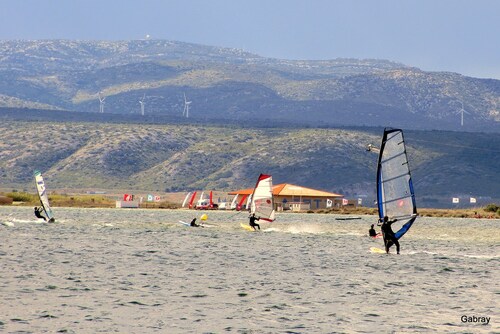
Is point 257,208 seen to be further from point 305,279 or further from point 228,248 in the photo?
point 305,279

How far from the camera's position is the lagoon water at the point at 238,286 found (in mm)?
37625

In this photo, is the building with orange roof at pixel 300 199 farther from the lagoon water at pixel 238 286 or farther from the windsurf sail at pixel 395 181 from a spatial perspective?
the windsurf sail at pixel 395 181

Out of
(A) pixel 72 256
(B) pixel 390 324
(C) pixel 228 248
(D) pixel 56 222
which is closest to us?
(B) pixel 390 324

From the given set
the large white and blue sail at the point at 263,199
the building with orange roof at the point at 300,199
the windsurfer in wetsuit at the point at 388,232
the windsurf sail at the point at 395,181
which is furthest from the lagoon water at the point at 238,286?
the building with orange roof at the point at 300,199

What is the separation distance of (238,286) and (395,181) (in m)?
17.0

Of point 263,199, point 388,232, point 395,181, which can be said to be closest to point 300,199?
point 263,199

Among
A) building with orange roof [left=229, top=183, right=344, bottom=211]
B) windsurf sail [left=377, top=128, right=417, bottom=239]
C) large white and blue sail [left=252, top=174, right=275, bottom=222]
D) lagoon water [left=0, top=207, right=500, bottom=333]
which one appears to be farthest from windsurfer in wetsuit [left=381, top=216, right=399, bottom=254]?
building with orange roof [left=229, top=183, right=344, bottom=211]

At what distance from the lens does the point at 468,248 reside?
255 ft

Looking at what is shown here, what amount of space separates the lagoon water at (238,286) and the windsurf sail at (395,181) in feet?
7.98

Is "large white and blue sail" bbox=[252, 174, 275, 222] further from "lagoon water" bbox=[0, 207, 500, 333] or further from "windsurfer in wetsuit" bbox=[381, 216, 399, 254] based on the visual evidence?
"windsurfer in wetsuit" bbox=[381, 216, 399, 254]

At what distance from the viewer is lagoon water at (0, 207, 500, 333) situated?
3762 cm

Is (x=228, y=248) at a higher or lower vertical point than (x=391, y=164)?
lower

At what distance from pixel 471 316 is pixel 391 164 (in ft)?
77.3

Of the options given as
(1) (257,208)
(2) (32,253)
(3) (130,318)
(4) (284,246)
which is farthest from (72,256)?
(1) (257,208)
